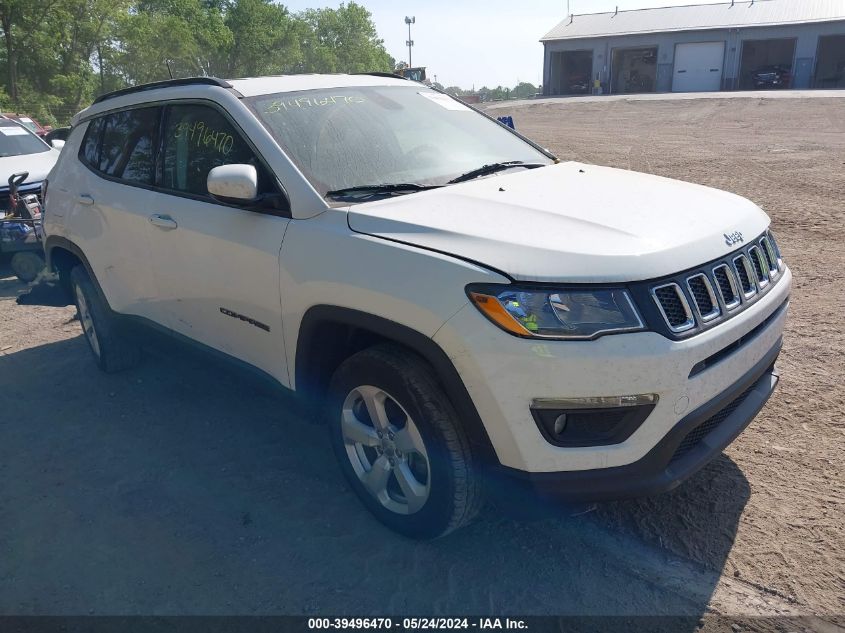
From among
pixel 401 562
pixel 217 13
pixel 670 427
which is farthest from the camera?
pixel 217 13

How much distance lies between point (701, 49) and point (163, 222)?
165 feet

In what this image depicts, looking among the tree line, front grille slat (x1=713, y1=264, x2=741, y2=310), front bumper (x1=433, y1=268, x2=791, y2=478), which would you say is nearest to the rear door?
front bumper (x1=433, y1=268, x2=791, y2=478)

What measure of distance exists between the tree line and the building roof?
20.5 meters

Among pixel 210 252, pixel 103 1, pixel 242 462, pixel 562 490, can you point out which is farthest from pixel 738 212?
pixel 103 1

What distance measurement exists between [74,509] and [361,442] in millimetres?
1530

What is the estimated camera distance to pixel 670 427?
2354 millimetres

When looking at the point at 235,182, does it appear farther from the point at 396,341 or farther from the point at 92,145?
the point at 92,145

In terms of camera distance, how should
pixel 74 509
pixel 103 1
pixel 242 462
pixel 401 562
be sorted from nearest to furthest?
pixel 401 562
pixel 74 509
pixel 242 462
pixel 103 1

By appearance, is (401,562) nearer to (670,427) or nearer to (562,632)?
(562,632)

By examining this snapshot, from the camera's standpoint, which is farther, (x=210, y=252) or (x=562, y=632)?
(x=210, y=252)

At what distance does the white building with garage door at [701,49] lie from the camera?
43.4 meters

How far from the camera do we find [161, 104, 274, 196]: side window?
3.34 metres

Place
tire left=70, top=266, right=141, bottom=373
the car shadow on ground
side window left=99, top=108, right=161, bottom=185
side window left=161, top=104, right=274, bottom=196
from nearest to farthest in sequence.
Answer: the car shadow on ground → side window left=161, top=104, right=274, bottom=196 → side window left=99, top=108, right=161, bottom=185 → tire left=70, top=266, right=141, bottom=373

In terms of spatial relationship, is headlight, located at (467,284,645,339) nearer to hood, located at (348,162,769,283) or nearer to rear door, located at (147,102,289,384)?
hood, located at (348,162,769,283)
